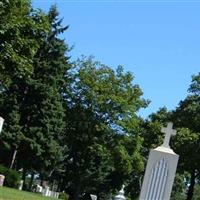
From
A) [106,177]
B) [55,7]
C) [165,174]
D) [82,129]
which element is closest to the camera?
[165,174]

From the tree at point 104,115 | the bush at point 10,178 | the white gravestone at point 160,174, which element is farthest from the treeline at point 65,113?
the white gravestone at point 160,174

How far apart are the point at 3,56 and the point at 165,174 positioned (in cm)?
2781

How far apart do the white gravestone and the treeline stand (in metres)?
23.8

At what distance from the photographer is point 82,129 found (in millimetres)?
56719

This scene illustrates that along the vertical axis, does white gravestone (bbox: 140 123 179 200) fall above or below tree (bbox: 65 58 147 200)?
below

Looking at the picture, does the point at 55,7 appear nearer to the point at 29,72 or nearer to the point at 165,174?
the point at 29,72

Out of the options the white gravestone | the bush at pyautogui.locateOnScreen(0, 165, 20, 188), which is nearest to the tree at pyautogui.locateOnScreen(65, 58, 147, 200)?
the bush at pyautogui.locateOnScreen(0, 165, 20, 188)

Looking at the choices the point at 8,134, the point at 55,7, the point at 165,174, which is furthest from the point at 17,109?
the point at 165,174

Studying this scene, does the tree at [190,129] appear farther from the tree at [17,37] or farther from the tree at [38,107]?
the tree at [17,37]

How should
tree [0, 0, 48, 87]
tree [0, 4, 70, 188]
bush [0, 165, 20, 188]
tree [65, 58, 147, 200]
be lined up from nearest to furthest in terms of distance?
tree [0, 0, 48, 87]
bush [0, 165, 20, 188]
tree [0, 4, 70, 188]
tree [65, 58, 147, 200]

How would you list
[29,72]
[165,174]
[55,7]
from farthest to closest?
[55,7] → [29,72] → [165,174]

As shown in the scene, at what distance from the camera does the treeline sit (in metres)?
40.7

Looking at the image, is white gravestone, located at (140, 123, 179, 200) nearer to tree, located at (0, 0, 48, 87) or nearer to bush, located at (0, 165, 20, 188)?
tree, located at (0, 0, 48, 87)

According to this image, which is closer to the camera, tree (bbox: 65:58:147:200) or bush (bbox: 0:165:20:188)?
bush (bbox: 0:165:20:188)
